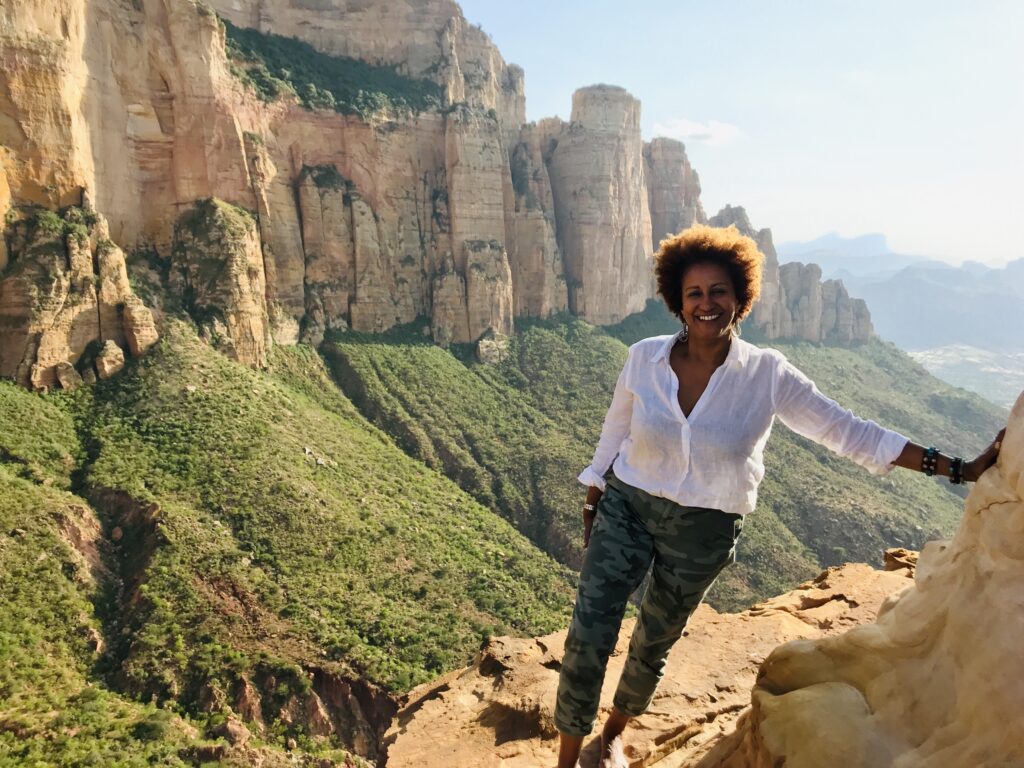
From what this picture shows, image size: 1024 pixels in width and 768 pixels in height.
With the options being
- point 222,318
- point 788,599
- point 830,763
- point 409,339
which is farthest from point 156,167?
point 830,763

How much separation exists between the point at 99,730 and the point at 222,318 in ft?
65.9

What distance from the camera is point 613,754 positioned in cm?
475

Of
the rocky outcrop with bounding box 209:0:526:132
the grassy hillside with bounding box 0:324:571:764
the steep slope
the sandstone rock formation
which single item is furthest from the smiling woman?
the rocky outcrop with bounding box 209:0:526:132

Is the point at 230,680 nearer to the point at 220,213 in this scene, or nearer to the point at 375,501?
the point at 375,501

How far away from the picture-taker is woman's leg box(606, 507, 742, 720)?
3838 mm

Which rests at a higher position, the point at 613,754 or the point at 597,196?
the point at 597,196

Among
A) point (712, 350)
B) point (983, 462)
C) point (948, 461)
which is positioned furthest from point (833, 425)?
point (712, 350)

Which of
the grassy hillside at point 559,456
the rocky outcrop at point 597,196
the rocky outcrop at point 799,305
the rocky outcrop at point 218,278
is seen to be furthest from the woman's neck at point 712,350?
the rocky outcrop at point 799,305

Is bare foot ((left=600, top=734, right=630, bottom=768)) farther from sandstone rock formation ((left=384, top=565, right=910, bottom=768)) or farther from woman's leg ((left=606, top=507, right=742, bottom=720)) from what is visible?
woman's leg ((left=606, top=507, right=742, bottom=720))

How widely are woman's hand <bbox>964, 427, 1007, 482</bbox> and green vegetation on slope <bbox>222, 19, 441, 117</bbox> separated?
39854 mm

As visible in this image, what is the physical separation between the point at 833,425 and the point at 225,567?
67.3 ft

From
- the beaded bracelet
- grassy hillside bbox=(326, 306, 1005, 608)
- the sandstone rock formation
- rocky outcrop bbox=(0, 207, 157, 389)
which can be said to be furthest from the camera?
grassy hillside bbox=(326, 306, 1005, 608)

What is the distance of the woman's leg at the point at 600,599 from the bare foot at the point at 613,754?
0.78 metres

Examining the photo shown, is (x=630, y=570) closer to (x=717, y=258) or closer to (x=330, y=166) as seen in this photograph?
(x=717, y=258)
